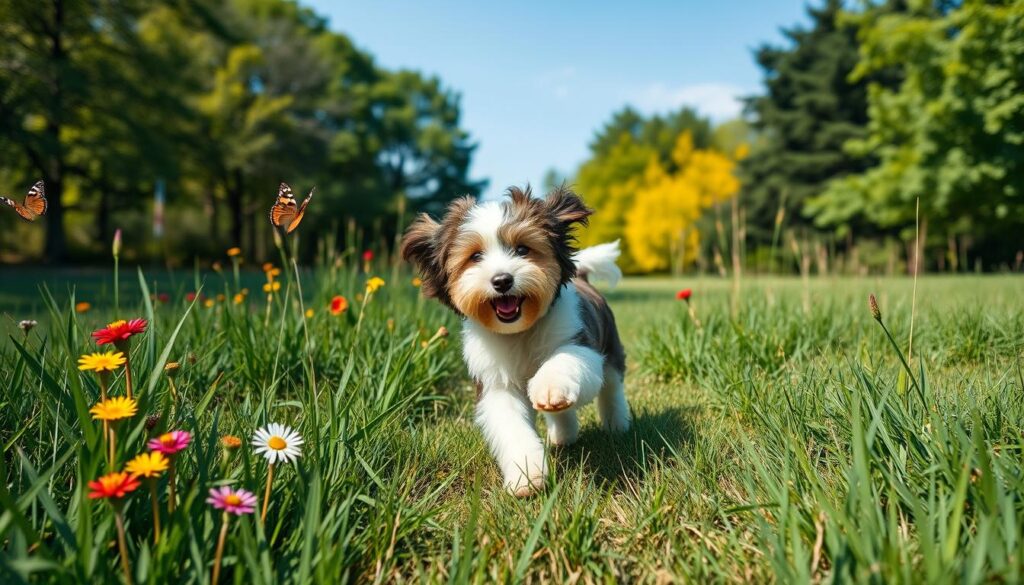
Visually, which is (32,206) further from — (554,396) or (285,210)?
(554,396)

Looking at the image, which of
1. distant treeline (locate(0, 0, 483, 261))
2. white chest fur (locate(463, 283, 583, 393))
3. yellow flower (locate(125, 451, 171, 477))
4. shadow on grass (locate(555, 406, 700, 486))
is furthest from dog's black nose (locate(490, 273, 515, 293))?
distant treeline (locate(0, 0, 483, 261))

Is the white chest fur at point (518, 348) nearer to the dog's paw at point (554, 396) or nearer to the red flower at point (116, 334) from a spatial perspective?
the dog's paw at point (554, 396)

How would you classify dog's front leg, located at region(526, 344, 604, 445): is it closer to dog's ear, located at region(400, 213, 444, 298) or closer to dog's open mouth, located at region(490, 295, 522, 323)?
dog's open mouth, located at region(490, 295, 522, 323)

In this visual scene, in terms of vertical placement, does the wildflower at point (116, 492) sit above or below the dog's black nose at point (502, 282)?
below

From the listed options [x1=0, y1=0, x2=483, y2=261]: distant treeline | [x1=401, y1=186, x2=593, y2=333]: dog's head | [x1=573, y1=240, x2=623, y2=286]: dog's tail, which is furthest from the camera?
[x1=0, y1=0, x2=483, y2=261]: distant treeline

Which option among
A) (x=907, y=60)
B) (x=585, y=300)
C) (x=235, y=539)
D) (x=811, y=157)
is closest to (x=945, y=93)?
(x=907, y=60)

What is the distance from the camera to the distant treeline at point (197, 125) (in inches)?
786

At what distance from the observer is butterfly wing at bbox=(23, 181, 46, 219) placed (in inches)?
73.0

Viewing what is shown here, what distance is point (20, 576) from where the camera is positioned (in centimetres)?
137

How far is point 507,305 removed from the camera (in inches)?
115

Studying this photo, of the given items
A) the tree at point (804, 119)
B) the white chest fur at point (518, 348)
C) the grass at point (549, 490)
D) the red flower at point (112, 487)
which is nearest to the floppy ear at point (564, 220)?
the white chest fur at point (518, 348)

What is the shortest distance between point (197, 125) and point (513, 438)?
1110 inches

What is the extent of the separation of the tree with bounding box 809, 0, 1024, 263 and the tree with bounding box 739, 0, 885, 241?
273 inches

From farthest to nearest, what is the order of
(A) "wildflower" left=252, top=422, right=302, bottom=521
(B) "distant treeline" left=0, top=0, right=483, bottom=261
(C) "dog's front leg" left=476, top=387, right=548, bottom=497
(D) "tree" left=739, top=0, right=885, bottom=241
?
(D) "tree" left=739, top=0, right=885, bottom=241, (B) "distant treeline" left=0, top=0, right=483, bottom=261, (C) "dog's front leg" left=476, top=387, right=548, bottom=497, (A) "wildflower" left=252, top=422, right=302, bottom=521
